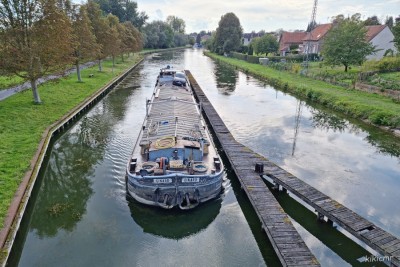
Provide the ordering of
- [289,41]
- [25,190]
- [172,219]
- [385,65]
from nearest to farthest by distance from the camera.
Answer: [172,219]
[25,190]
[385,65]
[289,41]

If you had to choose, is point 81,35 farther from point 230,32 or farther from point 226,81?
point 230,32

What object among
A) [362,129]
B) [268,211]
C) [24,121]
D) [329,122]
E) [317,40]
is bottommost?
[268,211]

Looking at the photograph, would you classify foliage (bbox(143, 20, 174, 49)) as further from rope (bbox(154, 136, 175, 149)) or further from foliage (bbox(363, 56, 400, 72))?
rope (bbox(154, 136, 175, 149))

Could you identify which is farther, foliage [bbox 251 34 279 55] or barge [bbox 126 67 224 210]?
foliage [bbox 251 34 279 55]

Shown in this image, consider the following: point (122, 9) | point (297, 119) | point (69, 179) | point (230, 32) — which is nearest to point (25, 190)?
point (69, 179)

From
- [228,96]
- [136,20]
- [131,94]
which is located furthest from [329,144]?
[136,20]

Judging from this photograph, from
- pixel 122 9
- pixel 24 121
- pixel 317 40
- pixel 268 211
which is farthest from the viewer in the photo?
pixel 122 9

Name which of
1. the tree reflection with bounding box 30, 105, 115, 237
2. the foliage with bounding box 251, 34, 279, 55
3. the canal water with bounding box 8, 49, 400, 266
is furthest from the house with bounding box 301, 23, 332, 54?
the tree reflection with bounding box 30, 105, 115, 237
